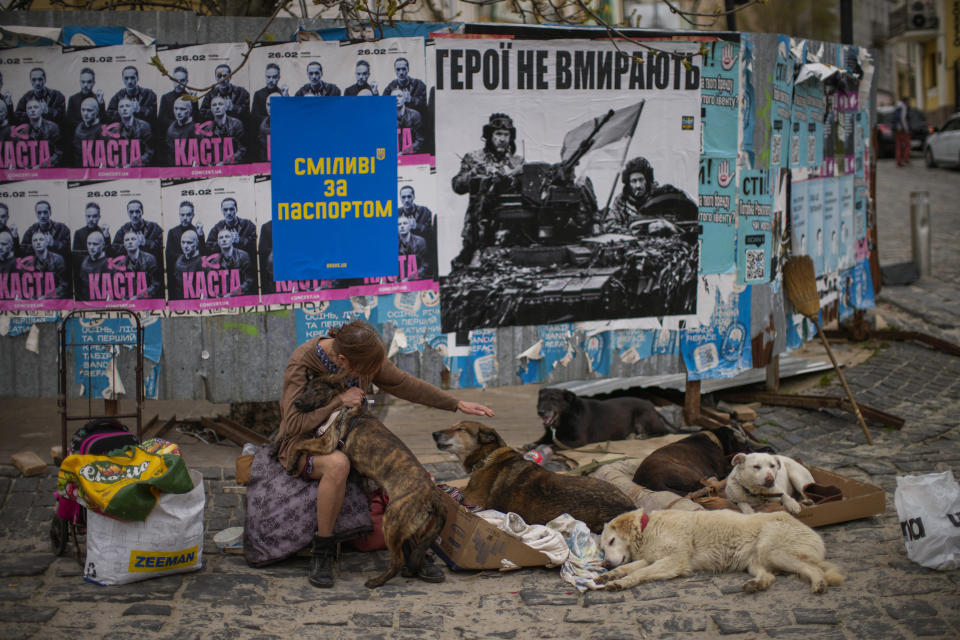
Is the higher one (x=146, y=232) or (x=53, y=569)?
(x=146, y=232)

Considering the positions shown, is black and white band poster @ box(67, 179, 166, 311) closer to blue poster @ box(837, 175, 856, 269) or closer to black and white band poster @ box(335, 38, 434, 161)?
black and white band poster @ box(335, 38, 434, 161)

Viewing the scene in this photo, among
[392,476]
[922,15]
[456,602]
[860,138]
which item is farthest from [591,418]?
[922,15]

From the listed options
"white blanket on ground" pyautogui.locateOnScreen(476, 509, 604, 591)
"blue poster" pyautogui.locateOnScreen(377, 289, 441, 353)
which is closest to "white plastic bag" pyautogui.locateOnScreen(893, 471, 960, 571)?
"white blanket on ground" pyautogui.locateOnScreen(476, 509, 604, 591)

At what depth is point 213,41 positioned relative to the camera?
626 centimetres

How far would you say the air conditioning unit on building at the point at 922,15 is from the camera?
1676 inches

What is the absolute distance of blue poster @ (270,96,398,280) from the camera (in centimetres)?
641

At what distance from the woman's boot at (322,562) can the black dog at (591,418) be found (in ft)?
7.95

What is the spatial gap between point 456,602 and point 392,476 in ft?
2.44

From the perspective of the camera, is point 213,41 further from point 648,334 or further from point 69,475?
point 648,334

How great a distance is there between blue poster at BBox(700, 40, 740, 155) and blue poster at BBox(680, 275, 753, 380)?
1.08 metres

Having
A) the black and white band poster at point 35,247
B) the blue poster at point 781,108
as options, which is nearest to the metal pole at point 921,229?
the blue poster at point 781,108

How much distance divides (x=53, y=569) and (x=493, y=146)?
3.95 m

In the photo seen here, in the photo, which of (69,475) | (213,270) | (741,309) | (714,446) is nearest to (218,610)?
(69,475)

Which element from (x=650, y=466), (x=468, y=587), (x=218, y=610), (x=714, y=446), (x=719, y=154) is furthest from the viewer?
(x=719, y=154)
